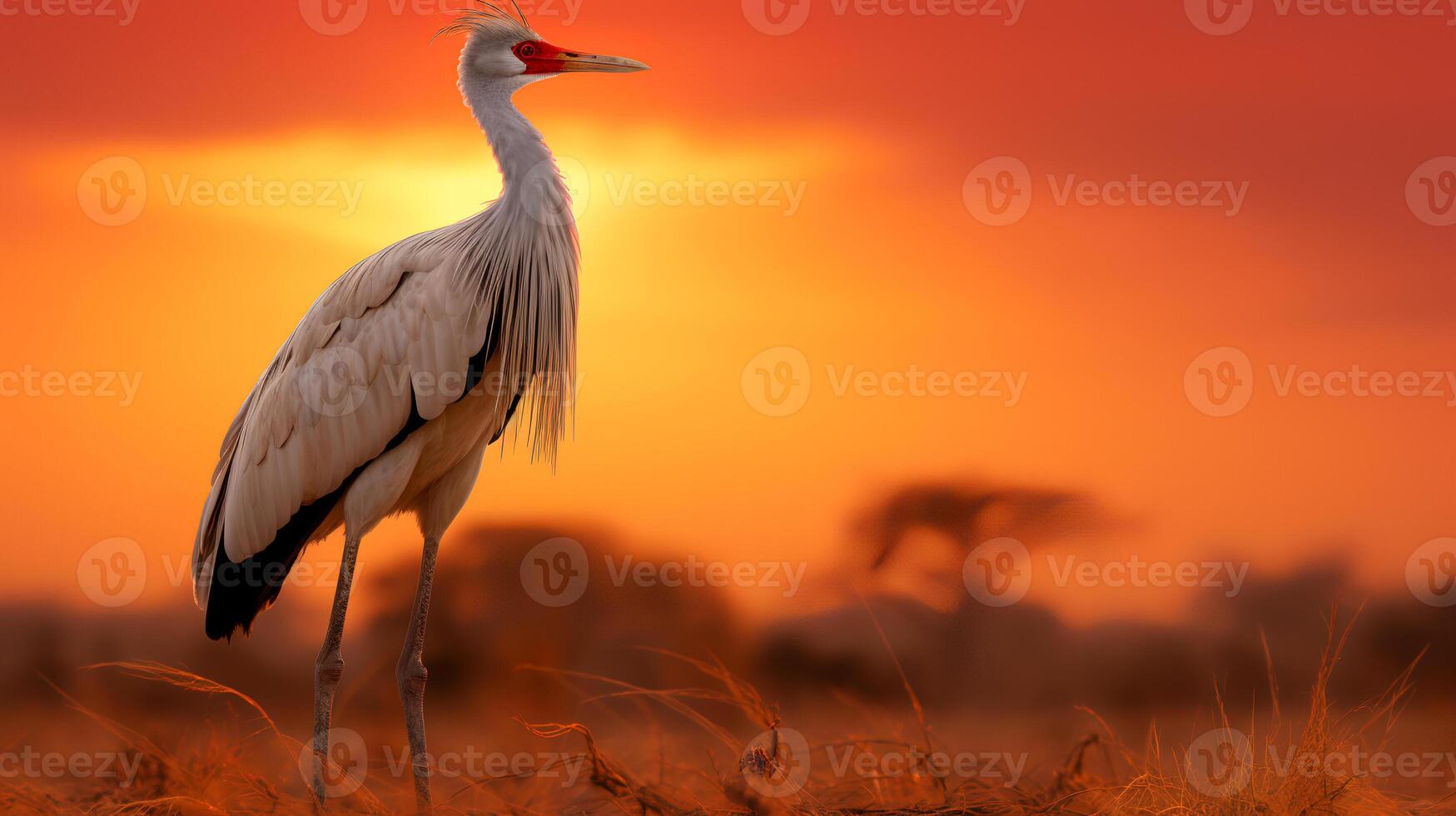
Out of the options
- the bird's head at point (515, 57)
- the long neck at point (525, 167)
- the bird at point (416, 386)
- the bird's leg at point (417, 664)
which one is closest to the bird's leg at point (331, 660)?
the bird at point (416, 386)

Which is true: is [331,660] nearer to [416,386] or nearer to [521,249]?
[416,386]

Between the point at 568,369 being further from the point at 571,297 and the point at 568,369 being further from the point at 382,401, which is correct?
the point at 382,401

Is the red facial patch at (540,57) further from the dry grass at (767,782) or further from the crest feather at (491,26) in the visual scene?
the dry grass at (767,782)

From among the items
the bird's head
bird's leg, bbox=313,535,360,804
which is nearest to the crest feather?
the bird's head

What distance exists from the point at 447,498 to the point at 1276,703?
3775 mm

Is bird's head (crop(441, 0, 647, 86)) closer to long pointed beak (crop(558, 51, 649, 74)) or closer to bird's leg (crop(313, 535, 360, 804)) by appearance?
long pointed beak (crop(558, 51, 649, 74))

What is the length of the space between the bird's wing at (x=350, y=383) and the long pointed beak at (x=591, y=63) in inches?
44.4

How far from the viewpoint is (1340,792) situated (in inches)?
187

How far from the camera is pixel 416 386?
210 inches

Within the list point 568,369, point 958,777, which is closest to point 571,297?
point 568,369

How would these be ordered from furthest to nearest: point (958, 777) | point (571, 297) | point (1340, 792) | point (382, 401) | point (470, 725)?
point (470, 725)
point (571, 297)
point (382, 401)
point (958, 777)
point (1340, 792)

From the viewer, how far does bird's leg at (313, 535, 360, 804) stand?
18.0 ft

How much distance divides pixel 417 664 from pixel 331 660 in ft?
1.47

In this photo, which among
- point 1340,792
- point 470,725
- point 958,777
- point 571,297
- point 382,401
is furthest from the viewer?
point 470,725
